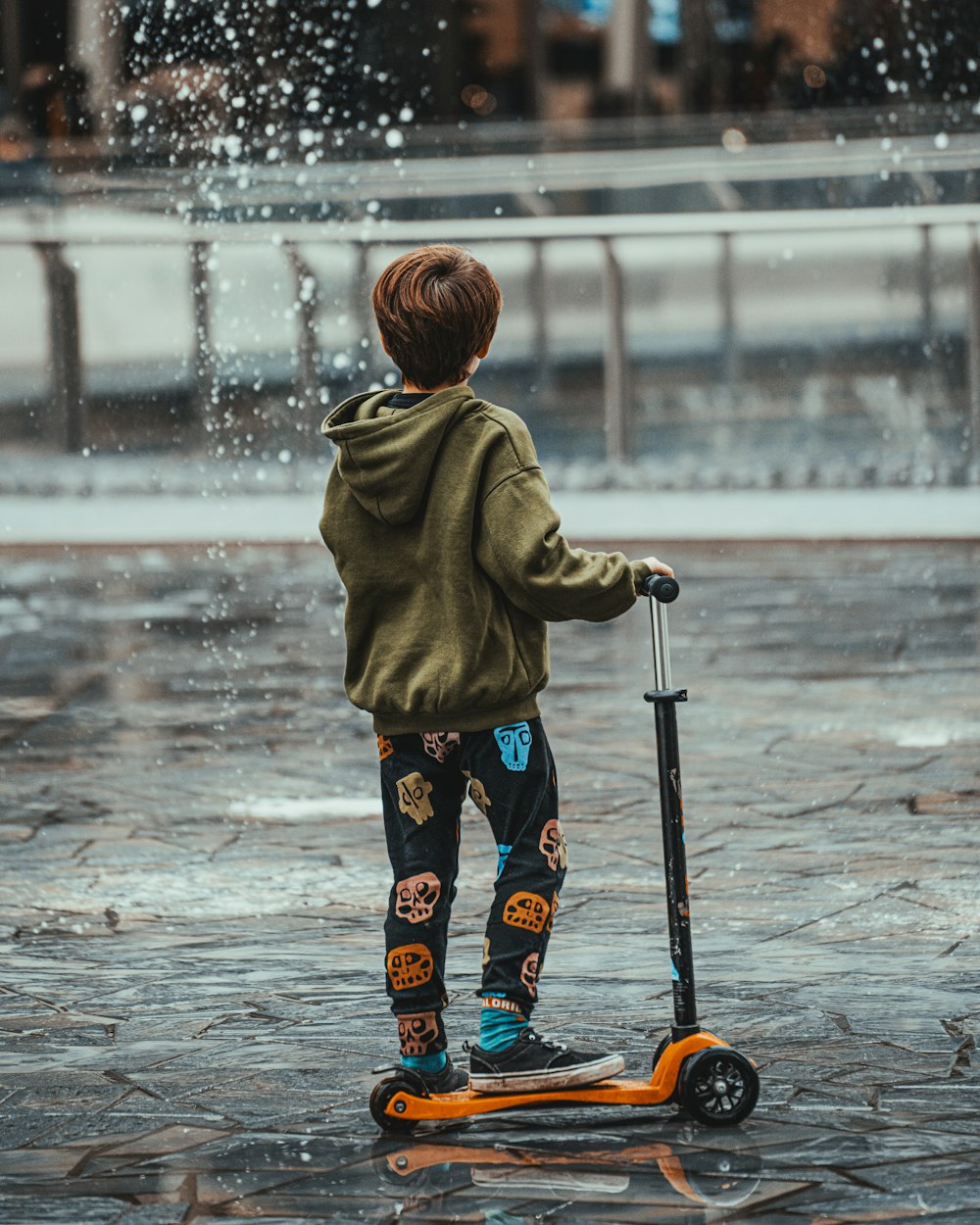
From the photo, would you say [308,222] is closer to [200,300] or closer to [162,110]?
[200,300]

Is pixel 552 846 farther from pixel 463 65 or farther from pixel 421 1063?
pixel 463 65

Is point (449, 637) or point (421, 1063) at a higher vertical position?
point (449, 637)

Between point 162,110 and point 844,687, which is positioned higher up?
point 162,110

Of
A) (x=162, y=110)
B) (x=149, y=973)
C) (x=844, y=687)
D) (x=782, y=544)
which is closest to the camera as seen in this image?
(x=149, y=973)

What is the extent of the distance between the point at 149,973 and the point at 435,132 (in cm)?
1607

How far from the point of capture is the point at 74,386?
14.6 m

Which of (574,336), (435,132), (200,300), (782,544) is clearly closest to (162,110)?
(435,132)

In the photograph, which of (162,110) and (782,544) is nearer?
(782,544)

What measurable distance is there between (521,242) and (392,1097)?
Result: 1116cm

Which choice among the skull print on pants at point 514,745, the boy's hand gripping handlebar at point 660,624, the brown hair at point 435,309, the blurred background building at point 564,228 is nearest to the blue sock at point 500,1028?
the skull print on pants at point 514,745

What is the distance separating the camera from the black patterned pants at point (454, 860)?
3525 mm

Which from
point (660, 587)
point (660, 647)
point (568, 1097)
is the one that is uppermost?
point (660, 587)

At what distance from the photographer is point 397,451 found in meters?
3.47

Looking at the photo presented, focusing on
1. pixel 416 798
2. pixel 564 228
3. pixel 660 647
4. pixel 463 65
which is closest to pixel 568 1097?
pixel 416 798
